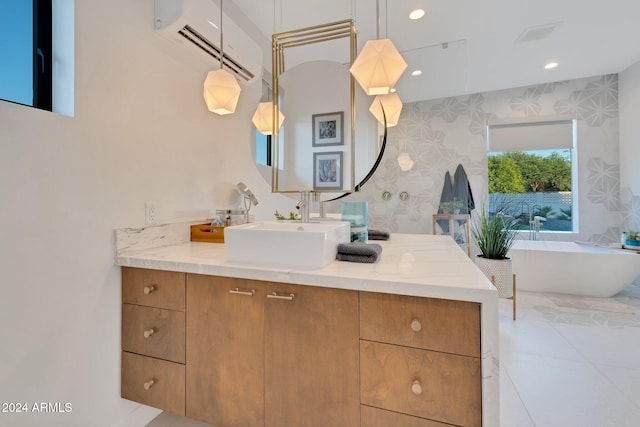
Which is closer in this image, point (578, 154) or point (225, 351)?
point (225, 351)

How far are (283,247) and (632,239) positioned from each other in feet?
13.8

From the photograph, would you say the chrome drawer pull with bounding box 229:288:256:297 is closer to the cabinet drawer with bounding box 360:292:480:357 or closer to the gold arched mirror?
the cabinet drawer with bounding box 360:292:480:357

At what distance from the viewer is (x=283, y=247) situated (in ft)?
3.59

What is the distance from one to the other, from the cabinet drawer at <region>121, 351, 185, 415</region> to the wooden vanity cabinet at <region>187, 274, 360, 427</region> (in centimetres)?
6

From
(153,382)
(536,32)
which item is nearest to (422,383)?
(153,382)

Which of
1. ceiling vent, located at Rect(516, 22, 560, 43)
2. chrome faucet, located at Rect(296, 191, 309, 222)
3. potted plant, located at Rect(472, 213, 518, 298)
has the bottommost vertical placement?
potted plant, located at Rect(472, 213, 518, 298)

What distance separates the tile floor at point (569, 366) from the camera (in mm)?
1428

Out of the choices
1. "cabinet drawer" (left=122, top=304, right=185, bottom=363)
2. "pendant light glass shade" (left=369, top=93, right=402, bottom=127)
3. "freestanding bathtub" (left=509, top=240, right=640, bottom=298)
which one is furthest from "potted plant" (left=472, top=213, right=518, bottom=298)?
"cabinet drawer" (left=122, top=304, right=185, bottom=363)

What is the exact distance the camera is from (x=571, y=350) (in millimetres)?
2020

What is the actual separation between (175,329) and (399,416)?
97 cm

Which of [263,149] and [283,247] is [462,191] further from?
[283,247]

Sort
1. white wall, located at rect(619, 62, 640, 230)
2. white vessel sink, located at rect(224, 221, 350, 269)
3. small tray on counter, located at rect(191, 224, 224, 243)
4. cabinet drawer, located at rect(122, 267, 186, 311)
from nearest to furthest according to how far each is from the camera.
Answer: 1. white vessel sink, located at rect(224, 221, 350, 269)
2. cabinet drawer, located at rect(122, 267, 186, 311)
3. small tray on counter, located at rect(191, 224, 224, 243)
4. white wall, located at rect(619, 62, 640, 230)

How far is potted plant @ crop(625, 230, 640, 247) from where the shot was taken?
305 centimetres

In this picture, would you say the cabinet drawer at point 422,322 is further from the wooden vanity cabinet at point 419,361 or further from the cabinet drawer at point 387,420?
the cabinet drawer at point 387,420
